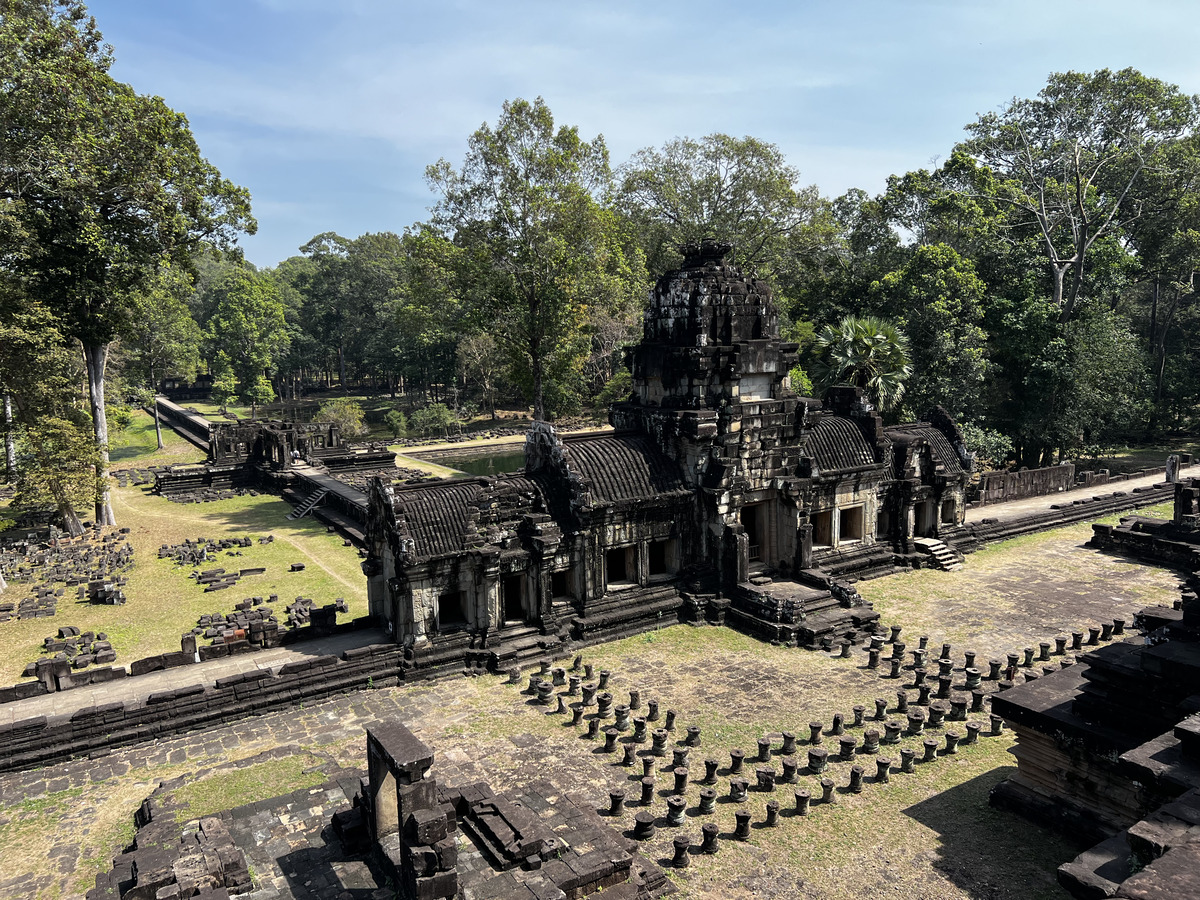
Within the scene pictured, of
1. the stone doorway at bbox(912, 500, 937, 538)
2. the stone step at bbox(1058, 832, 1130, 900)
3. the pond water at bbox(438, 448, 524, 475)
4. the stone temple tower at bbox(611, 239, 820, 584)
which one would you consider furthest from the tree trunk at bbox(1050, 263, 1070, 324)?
the stone step at bbox(1058, 832, 1130, 900)

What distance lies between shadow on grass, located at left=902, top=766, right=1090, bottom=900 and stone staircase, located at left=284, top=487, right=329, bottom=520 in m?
32.2

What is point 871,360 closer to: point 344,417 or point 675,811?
point 675,811

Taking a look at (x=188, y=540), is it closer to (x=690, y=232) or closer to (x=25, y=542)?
(x=25, y=542)

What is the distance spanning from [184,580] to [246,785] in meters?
16.1

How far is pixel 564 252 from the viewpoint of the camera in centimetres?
3569

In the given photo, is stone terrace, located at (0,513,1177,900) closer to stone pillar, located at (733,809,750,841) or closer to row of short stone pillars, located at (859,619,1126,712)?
stone pillar, located at (733,809,750,841)

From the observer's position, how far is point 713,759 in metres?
15.2

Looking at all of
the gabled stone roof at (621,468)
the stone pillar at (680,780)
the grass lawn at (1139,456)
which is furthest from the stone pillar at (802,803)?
the grass lawn at (1139,456)

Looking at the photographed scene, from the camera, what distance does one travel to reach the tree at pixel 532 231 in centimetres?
3538

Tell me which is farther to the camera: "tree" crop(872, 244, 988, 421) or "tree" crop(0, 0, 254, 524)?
"tree" crop(872, 244, 988, 421)

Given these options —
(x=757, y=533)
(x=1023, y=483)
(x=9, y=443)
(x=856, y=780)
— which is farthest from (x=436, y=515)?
(x=1023, y=483)

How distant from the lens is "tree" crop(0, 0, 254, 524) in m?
27.0

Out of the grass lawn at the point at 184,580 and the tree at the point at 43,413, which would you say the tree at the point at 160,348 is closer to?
the grass lawn at the point at 184,580

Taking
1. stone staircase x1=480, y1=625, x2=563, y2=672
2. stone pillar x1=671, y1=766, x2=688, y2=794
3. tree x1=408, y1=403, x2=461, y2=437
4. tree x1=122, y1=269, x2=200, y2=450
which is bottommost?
stone pillar x1=671, y1=766, x2=688, y2=794
